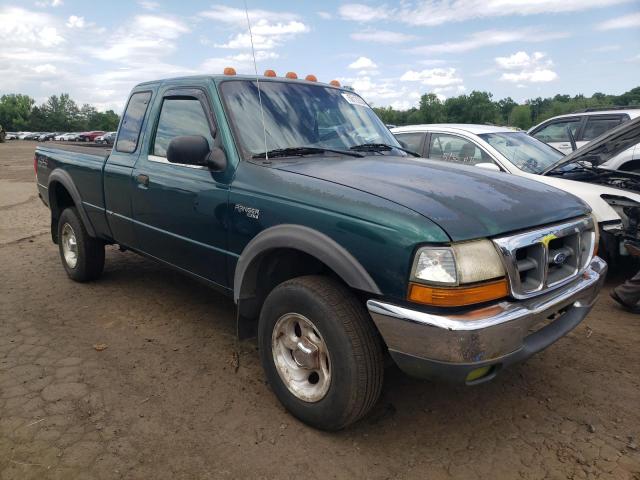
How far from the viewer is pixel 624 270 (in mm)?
5449

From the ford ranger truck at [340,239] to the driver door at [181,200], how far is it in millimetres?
13

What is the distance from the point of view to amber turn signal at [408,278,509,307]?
213 cm

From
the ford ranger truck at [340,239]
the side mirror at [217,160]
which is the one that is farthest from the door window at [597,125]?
the side mirror at [217,160]

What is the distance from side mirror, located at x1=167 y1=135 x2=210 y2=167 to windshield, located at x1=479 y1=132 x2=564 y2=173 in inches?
165

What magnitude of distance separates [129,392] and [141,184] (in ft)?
5.12

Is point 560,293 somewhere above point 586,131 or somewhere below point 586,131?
below

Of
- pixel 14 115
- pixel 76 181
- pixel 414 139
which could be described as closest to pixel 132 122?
pixel 76 181

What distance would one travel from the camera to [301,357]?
8.71 ft

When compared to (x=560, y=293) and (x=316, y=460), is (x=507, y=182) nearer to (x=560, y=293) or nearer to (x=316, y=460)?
(x=560, y=293)

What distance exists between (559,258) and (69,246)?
477cm

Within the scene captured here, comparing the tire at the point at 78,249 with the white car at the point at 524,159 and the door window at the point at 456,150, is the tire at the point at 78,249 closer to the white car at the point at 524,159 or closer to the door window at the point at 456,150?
the white car at the point at 524,159

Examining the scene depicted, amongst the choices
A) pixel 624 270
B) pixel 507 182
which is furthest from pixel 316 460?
pixel 624 270

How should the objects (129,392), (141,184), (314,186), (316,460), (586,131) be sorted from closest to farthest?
1. (316,460)
2. (314,186)
3. (129,392)
4. (141,184)
5. (586,131)

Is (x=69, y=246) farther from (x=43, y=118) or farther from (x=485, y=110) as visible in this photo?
(x=43, y=118)
